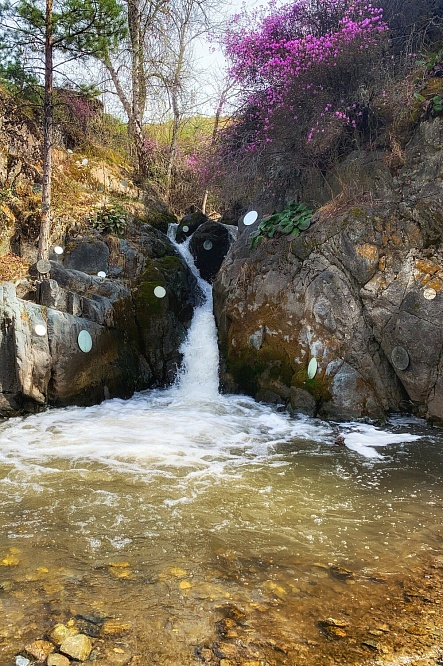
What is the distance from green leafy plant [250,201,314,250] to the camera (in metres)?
8.38

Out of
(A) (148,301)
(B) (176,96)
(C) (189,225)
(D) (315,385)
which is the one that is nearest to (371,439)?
(D) (315,385)

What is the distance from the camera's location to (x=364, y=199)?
7.77 m

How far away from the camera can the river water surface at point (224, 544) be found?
221 centimetres

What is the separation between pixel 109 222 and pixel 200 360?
482 centimetres

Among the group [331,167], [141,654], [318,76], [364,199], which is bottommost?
[141,654]

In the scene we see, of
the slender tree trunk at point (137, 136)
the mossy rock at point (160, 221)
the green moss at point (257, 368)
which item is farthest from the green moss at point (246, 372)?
the slender tree trunk at point (137, 136)

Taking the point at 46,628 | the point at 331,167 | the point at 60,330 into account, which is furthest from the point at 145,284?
the point at 46,628

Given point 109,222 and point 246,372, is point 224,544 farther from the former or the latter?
point 109,222

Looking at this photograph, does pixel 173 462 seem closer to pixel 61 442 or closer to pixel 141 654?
pixel 61 442

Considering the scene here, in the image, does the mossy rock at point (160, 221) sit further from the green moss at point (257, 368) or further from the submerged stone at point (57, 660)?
the submerged stone at point (57, 660)

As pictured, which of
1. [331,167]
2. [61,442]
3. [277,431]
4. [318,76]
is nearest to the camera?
[61,442]

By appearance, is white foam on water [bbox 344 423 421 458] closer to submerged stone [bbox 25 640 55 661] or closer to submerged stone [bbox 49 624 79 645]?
submerged stone [bbox 49 624 79 645]

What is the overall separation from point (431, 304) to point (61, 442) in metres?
5.59

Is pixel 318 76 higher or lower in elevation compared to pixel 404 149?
higher
